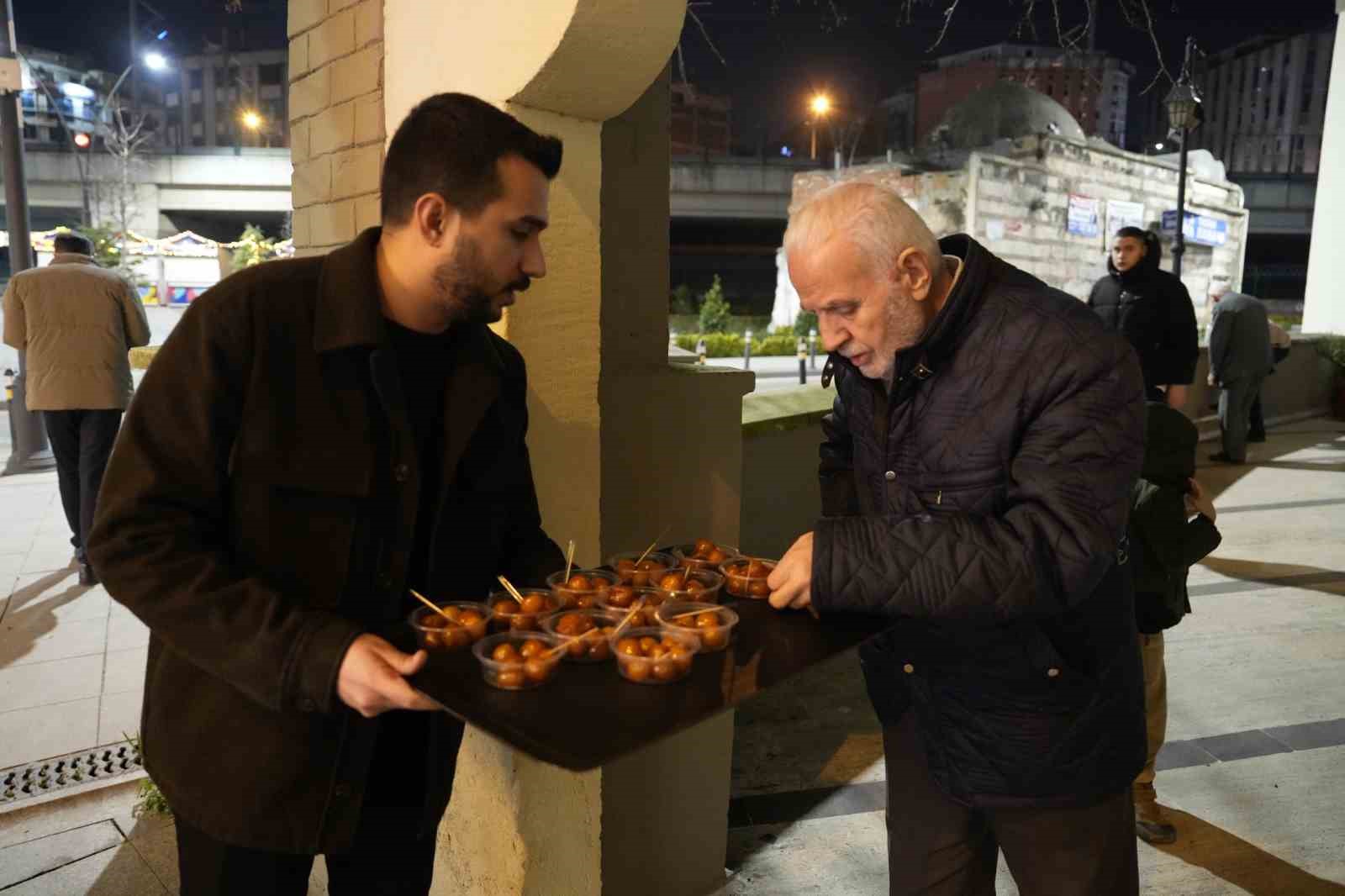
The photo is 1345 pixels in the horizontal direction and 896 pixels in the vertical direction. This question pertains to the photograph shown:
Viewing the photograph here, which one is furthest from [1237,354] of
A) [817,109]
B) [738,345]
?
[817,109]

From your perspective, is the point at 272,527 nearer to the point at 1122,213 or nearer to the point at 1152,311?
the point at 1152,311

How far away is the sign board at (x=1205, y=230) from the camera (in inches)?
1314

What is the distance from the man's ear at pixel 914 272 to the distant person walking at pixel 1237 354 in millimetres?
10533

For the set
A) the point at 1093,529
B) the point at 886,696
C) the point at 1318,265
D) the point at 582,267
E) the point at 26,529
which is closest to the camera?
the point at 1093,529

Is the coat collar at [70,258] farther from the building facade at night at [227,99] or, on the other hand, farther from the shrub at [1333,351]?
the building facade at night at [227,99]

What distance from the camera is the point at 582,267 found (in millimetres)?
2572

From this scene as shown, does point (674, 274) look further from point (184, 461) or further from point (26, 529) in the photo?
point (184, 461)

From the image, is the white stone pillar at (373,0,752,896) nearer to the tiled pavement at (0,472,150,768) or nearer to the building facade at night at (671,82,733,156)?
the tiled pavement at (0,472,150,768)

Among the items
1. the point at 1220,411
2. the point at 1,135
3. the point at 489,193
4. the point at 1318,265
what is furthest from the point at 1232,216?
the point at 489,193

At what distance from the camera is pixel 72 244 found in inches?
261

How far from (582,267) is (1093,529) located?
147 cm

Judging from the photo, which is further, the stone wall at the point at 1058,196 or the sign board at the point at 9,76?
the stone wall at the point at 1058,196

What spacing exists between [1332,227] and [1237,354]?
1192cm

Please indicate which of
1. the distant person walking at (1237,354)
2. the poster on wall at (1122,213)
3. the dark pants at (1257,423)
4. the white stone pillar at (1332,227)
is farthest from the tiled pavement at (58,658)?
the poster on wall at (1122,213)
